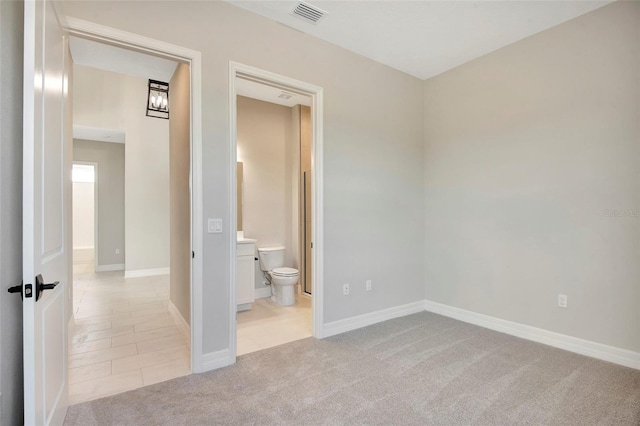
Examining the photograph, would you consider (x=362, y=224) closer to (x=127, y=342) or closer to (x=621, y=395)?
(x=621, y=395)

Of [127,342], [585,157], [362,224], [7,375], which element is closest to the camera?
[7,375]

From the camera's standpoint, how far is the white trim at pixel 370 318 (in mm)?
3145

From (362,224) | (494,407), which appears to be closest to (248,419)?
(494,407)

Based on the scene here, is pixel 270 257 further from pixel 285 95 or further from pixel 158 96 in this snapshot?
pixel 158 96

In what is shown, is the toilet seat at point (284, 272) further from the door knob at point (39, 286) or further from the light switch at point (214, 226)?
the door knob at point (39, 286)

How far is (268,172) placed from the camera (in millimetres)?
4727

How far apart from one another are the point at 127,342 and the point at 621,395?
3890mm

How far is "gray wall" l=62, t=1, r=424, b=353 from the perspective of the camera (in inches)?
95.7

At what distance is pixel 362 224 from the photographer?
340 cm

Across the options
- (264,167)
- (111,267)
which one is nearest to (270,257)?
(264,167)

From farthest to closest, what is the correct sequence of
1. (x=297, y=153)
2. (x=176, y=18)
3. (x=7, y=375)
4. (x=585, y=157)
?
(x=297, y=153), (x=585, y=157), (x=176, y=18), (x=7, y=375)

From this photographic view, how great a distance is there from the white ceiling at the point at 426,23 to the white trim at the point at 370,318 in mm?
2751

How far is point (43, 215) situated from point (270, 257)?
10.2 ft

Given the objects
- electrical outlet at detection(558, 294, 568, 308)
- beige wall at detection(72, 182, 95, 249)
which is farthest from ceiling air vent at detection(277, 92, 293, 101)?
beige wall at detection(72, 182, 95, 249)
